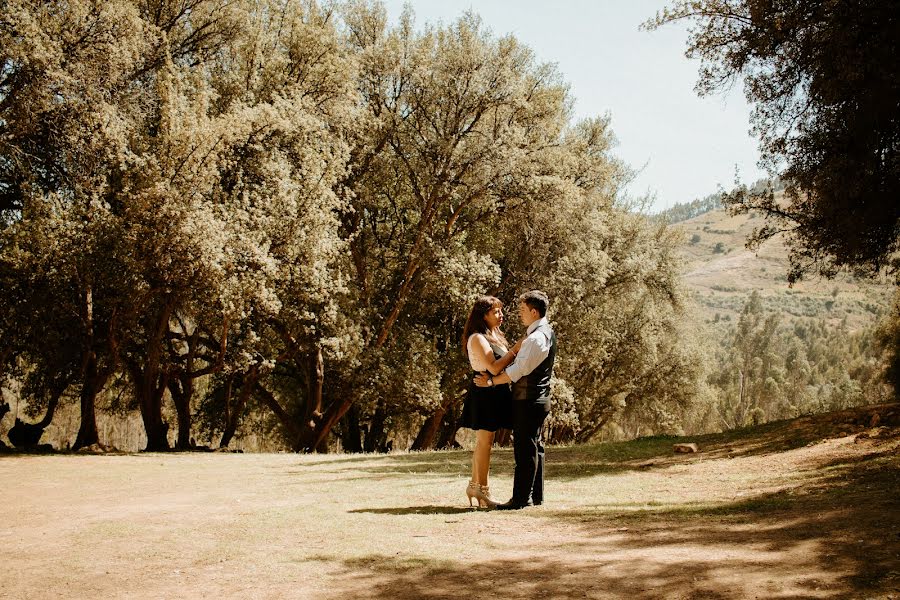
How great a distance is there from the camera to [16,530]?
763cm

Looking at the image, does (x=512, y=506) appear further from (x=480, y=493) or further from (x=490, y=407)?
(x=490, y=407)

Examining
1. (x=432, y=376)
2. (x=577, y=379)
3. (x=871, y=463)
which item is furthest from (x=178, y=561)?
(x=577, y=379)

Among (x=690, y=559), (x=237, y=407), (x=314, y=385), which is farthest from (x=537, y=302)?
(x=237, y=407)

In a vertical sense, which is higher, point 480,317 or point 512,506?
point 480,317

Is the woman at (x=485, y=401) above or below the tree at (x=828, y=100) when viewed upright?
below

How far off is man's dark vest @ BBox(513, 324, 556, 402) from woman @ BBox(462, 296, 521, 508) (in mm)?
283

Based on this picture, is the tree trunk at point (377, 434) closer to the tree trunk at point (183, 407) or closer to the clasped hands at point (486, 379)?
the tree trunk at point (183, 407)

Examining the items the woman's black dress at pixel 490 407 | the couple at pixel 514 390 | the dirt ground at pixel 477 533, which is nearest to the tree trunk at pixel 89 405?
the dirt ground at pixel 477 533

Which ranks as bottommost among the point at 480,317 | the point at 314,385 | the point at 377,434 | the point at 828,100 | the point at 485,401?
the point at 377,434

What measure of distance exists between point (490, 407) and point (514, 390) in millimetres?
377

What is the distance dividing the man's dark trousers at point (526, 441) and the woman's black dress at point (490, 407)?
0.22m

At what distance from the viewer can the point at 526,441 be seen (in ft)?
26.3

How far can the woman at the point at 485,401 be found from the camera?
26.9 ft

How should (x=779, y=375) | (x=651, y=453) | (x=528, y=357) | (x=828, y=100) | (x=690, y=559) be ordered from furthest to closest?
(x=779, y=375)
(x=651, y=453)
(x=828, y=100)
(x=528, y=357)
(x=690, y=559)
